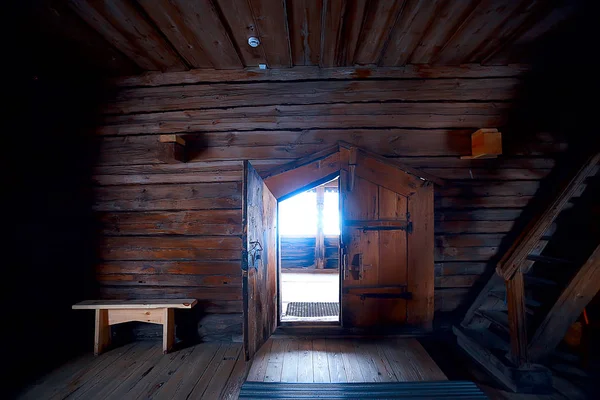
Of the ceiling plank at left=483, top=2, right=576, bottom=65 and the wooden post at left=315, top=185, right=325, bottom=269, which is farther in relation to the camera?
the wooden post at left=315, top=185, right=325, bottom=269

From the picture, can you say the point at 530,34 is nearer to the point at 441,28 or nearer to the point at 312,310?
the point at 441,28

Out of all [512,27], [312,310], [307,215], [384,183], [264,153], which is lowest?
[312,310]

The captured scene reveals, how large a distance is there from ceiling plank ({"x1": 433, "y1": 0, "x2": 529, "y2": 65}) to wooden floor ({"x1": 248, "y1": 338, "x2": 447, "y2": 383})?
3.35 m

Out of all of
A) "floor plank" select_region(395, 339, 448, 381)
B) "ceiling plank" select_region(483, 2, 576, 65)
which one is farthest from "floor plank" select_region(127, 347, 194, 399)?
"ceiling plank" select_region(483, 2, 576, 65)

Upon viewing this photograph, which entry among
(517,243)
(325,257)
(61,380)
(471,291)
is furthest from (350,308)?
(325,257)

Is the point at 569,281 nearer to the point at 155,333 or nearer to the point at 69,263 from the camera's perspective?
the point at 155,333

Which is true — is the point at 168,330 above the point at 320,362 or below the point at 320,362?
above

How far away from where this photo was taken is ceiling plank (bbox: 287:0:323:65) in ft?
7.24

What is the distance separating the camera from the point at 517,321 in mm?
2516

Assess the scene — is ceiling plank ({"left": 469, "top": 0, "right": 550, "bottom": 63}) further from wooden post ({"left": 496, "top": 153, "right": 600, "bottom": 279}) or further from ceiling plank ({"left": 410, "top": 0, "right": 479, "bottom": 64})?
wooden post ({"left": 496, "top": 153, "right": 600, "bottom": 279})

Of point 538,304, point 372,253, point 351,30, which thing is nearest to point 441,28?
point 351,30

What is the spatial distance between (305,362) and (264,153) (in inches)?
94.2

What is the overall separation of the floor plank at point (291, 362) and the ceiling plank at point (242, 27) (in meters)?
3.36

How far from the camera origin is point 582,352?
8.99 feet
